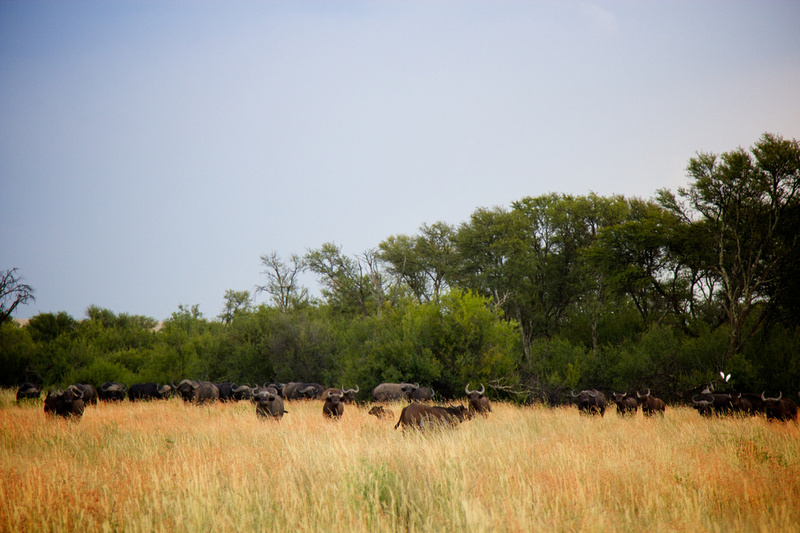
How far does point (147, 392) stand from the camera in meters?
27.1

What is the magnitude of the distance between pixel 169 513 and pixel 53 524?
122 cm

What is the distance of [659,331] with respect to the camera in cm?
2953

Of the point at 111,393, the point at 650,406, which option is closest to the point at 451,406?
the point at 650,406

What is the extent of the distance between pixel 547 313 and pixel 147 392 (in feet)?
94.5

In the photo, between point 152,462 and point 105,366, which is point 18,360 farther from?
point 152,462

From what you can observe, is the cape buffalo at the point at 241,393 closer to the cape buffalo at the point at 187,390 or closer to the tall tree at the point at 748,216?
the cape buffalo at the point at 187,390

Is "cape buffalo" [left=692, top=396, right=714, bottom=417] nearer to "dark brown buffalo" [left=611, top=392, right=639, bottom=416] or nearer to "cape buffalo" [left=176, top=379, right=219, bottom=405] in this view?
"dark brown buffalo" [left=611, top=392, right=639, bottom=416]

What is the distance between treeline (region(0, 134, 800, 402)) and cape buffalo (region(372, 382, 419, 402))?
1312mm

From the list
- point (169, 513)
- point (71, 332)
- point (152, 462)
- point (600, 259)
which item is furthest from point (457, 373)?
point (71, 332)

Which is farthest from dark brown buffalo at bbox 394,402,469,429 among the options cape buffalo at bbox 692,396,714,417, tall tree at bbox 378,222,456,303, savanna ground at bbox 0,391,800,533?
tall tree at bbox 378,222,456,303

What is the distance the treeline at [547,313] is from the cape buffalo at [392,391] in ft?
4.30

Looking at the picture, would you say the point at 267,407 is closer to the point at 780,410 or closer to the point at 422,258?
the point at 780,410

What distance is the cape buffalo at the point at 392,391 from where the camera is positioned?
23.0 m

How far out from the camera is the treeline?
25312 mm
